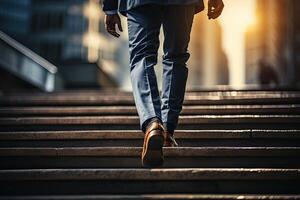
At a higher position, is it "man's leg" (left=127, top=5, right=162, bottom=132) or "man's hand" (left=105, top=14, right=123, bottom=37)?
"man's hand" (left=105, top=14, right=123, bottom=37)

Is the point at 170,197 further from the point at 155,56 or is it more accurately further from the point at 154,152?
the point at 155,56

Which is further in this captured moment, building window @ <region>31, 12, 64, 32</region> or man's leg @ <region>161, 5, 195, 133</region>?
building window @ <region>31, 12, 64, 32</region>

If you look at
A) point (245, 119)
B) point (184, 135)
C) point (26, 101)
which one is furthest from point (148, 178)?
point (26, 101)

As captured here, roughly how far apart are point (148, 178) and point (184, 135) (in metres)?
0.87

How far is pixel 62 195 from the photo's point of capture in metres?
2.50

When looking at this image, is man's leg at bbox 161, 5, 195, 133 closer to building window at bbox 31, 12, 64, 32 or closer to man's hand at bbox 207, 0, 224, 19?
man's hand at bbox 207, 0, 224, 19

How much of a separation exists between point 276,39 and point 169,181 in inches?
837

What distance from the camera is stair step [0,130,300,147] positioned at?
3.20m

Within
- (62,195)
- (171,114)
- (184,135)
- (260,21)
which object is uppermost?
(260,21)

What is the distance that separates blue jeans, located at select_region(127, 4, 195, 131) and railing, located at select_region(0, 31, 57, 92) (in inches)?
338

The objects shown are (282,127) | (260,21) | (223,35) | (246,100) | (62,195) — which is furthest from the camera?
(223,35)

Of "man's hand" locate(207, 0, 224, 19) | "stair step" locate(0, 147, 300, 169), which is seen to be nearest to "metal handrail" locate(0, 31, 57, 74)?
"stair step" locate(0, 147, 300, 169)

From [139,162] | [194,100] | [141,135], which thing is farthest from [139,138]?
[194,100]

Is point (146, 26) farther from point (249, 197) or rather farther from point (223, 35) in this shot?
point (223, 35)
